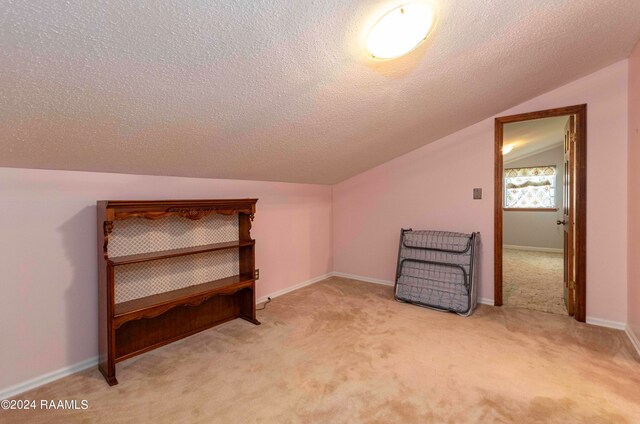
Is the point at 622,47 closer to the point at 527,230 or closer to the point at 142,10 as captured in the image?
the point at 142,10

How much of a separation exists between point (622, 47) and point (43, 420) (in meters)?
4.48

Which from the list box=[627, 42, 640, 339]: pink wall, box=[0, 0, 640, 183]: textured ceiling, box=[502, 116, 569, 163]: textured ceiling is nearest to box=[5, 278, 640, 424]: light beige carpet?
box=[627, 42, 640, 339]: pink wall

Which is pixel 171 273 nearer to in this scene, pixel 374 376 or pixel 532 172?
pixel 374 376

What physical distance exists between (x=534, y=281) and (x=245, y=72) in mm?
4493

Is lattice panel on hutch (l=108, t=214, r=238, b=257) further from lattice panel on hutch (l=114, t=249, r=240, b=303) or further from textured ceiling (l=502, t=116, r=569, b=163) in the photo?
textured ceiling (l=502, t=116, r=569, b=163)

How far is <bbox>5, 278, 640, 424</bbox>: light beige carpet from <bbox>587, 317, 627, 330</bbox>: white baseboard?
0.12 m

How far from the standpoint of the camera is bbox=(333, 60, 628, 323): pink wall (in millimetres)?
2643

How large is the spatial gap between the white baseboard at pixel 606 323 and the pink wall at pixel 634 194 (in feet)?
0.32

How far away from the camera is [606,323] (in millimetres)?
2680

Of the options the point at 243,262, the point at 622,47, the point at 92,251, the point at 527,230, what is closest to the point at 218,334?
the point at 243,262

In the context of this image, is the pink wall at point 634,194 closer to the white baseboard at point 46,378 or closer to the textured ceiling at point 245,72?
the textured ceiling at point 245,72

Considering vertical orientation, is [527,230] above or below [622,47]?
below

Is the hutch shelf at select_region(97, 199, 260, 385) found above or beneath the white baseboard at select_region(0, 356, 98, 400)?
above

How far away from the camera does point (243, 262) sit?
2.96 m
